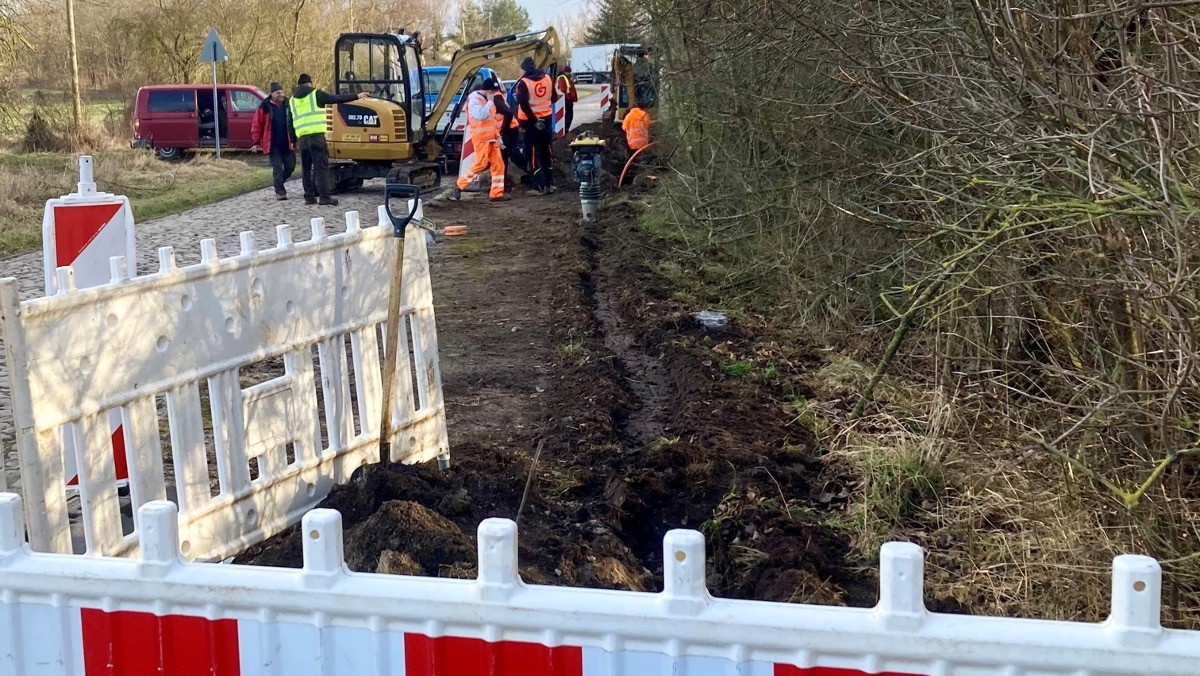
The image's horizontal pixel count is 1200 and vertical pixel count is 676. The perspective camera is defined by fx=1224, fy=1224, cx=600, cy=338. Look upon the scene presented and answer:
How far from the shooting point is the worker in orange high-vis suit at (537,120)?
20.5 meters

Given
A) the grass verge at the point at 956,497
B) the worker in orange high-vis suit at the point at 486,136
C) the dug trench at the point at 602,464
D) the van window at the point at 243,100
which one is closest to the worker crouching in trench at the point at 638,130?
the worker in orange high-vis suit at the point at 486,136

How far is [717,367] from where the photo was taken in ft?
27.8

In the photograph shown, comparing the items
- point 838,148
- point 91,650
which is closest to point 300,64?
point 838,148

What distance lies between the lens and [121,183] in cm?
2127

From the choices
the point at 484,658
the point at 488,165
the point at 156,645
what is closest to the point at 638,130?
the point at 488,165

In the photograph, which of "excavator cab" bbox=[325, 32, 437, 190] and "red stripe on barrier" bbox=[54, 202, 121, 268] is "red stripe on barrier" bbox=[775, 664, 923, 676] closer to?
"red stripe on barrier" bbox=[54, 202, 121, 268]

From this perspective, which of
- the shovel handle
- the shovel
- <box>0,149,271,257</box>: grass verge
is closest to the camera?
the shovel

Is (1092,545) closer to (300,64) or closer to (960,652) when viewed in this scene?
(960,652)

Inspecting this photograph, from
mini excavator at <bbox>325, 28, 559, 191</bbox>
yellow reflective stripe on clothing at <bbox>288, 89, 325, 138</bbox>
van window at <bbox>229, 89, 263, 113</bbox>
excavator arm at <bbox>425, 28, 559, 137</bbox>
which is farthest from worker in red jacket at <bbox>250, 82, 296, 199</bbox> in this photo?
van window at <bbox>229, 89, 263, 113</bbox>

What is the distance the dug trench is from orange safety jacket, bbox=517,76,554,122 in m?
9.50

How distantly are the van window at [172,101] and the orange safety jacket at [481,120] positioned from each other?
13499 mm

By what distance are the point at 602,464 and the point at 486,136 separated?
1342 centimetres

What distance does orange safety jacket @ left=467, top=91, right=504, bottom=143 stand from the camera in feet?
62.6

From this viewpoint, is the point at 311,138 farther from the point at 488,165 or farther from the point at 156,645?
the point at 156,645
